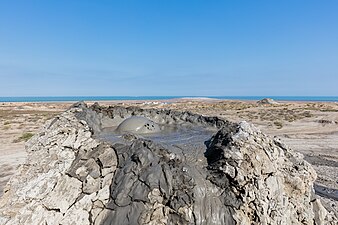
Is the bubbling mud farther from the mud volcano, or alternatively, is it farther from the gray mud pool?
the mud volcano

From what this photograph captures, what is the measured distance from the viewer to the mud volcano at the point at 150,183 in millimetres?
5863

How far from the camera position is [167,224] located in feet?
19.0

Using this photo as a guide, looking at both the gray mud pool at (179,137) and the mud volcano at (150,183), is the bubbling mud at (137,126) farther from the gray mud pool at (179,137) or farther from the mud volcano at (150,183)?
the mud volcano at (150,183)

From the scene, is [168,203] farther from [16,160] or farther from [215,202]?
[16,160]

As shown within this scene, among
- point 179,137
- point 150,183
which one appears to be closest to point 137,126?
point 179,137

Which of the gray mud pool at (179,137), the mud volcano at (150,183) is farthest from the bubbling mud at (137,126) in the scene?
the mud volcano at (150,183)

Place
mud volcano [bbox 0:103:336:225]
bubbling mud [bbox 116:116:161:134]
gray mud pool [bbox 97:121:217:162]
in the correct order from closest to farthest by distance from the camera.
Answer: mud volcano [bbox 0:103:336:225] → gray mud pool [bbox 97:121:217:162] → bubbling mud [bbox 116:116:161:134]

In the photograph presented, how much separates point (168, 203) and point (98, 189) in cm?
151

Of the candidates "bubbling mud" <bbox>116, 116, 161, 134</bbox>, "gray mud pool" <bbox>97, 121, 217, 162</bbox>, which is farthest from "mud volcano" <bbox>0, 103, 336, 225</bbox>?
"bubbling mud" <bbox>116, 116, 161, 134</bbox>

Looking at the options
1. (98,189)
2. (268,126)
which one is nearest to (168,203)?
(98,189)

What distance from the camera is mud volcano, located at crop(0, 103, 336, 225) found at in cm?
586

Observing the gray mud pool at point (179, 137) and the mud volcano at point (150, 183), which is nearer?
the mud volcano at point (150, 183)

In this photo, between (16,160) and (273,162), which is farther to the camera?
(16,160)

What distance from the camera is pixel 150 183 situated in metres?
5.94
